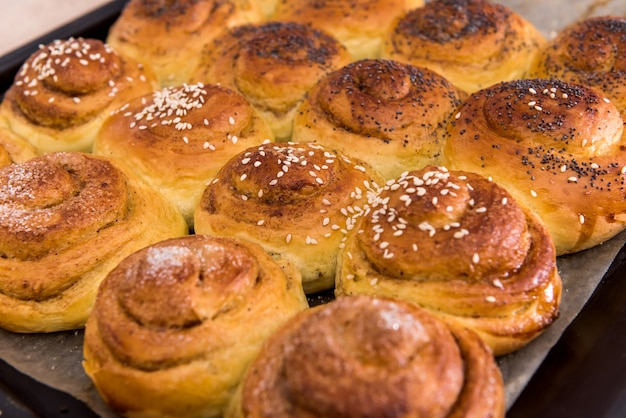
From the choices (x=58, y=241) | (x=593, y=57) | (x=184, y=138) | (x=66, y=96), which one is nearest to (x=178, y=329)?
(x=58, y=241)

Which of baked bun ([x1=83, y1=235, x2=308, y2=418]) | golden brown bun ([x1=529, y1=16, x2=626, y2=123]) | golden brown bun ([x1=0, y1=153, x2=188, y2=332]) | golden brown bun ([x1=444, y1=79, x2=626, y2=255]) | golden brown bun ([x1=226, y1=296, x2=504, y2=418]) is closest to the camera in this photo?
golden brown bun ([x1=226, y1=296, x2=504, y2=418])

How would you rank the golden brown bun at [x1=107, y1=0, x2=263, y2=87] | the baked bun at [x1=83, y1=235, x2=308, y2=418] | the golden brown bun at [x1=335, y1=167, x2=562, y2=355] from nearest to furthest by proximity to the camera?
the baked bun at [x1=83, y1=235, x2=308, y2=418], the golden brown bun at [x1=335, y1=167, x2=562, y2=355], the golden brown bun at [x1=107, y1=0, x2=263, y2=87]

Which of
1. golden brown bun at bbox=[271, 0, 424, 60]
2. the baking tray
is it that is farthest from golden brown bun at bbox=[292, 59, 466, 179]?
golden brown bun at bbox=[271, 0, 424, 60]

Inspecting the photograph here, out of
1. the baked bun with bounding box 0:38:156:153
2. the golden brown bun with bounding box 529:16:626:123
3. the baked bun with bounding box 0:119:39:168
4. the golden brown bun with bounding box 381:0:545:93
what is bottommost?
the baked bun with bounding box 0:119:39:168

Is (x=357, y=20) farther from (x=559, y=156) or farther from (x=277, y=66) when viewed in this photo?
(x=559, y=156)

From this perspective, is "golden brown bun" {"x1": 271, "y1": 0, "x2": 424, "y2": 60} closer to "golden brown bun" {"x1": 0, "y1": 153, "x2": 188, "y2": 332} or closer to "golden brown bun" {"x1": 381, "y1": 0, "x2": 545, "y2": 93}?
"golden brown bun" {"x1": 381, "y1": 0, "x2": 545, "y2": 93}

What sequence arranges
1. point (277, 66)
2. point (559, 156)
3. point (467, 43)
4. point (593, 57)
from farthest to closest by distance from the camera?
point (467, 43), point (277, 66), point (593, 57), point (559, 156)

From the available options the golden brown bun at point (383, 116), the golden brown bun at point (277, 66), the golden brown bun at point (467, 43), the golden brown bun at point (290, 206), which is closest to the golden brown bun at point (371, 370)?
the golden brown bun at point (290, 206)

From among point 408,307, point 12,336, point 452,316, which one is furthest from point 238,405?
point 12,336
